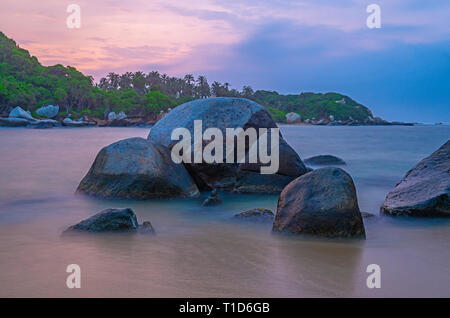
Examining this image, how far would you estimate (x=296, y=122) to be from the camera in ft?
366

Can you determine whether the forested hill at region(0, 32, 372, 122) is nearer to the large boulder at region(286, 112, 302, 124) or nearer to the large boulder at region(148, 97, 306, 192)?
the large boulder at region(286, 112, 302, 124)

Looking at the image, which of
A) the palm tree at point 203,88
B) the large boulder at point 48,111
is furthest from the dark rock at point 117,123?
the palm tree at point 203,88

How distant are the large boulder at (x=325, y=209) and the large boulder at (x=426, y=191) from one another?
4.12 feet

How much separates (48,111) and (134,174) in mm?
57929

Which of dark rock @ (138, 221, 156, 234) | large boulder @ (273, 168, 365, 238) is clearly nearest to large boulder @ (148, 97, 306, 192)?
large boulder @ (273, 168, 365, 238)

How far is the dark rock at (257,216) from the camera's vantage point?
4.93 metres

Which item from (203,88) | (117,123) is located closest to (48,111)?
(117,123)

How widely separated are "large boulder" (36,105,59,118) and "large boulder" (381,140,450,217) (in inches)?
2339

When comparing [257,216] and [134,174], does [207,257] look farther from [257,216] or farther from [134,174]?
[134,174]

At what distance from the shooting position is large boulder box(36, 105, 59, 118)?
193ft

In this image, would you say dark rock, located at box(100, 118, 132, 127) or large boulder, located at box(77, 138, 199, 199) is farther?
dark rock, located at box(100, 118, 132, 127)

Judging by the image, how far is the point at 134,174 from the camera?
6.23 meters

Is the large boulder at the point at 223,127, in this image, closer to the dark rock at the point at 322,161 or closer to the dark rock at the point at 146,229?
the dark rock at the point at 146,229
